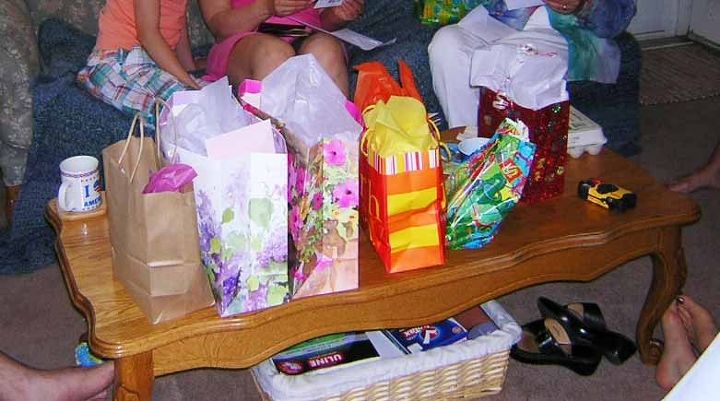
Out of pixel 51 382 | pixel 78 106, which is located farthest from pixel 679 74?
pixel 51 382

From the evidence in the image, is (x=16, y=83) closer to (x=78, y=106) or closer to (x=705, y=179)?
(x=78, y=106)

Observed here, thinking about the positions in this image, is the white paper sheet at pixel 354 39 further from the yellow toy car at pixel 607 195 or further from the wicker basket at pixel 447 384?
the wicker basket at pixel 447 384

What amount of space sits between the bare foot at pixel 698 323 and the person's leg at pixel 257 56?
109 cm

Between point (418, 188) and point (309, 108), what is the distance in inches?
9.1

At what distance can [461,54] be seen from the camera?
2.56 metres

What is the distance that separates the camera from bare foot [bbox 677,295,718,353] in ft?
6.45

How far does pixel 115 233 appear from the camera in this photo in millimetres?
1519

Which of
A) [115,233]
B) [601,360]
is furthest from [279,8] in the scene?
[601,360]

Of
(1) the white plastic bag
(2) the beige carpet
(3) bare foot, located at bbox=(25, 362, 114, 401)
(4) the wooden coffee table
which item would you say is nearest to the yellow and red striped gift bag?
(4) the wooden coffee table

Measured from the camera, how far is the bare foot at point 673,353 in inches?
75.0

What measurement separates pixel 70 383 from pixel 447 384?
75 cm

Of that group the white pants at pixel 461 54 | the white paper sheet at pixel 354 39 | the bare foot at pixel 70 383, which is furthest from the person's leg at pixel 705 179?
the bare foot at pixel 70 383

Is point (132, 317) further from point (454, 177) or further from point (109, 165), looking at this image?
point (454, 177)

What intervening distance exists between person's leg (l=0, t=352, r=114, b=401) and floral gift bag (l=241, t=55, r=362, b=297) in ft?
1.87
